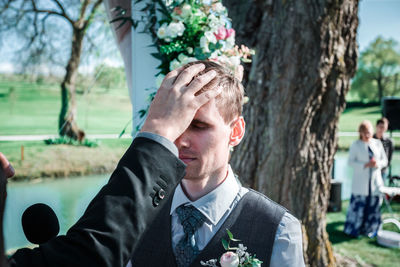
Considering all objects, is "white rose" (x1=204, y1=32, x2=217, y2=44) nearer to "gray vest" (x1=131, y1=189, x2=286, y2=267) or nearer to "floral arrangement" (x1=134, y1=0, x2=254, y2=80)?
"floral arrangement" (x1=134, y1=0, x2=254, y2=80)

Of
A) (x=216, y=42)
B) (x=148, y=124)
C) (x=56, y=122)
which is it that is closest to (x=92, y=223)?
(x=148, y=124)

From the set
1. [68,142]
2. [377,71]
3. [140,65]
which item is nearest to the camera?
[140,65]

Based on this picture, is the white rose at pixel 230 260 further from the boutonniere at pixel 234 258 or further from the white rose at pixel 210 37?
the white rose at pixel 210 37

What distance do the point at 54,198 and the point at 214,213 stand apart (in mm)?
3420

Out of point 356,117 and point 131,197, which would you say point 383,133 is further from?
point 356,117

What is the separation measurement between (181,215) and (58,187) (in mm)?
4187

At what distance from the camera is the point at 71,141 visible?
5234 mm

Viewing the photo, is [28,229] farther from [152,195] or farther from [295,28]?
[295,28]

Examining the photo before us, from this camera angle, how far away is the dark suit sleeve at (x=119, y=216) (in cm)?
67

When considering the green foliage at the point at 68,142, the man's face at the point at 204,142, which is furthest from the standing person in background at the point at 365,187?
the man's face at the point at 204,142

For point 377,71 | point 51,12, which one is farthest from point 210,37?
point 377,71

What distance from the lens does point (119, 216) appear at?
691 millimetres

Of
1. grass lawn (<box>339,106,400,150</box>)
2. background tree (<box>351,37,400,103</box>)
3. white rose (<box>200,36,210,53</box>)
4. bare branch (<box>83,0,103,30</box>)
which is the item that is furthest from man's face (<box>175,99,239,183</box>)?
background tree (<box>351,37,400,103</box>)

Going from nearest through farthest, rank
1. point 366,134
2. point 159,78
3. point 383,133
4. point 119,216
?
point 119,216 < point 159,78 < point 366,134 < point 383,133
